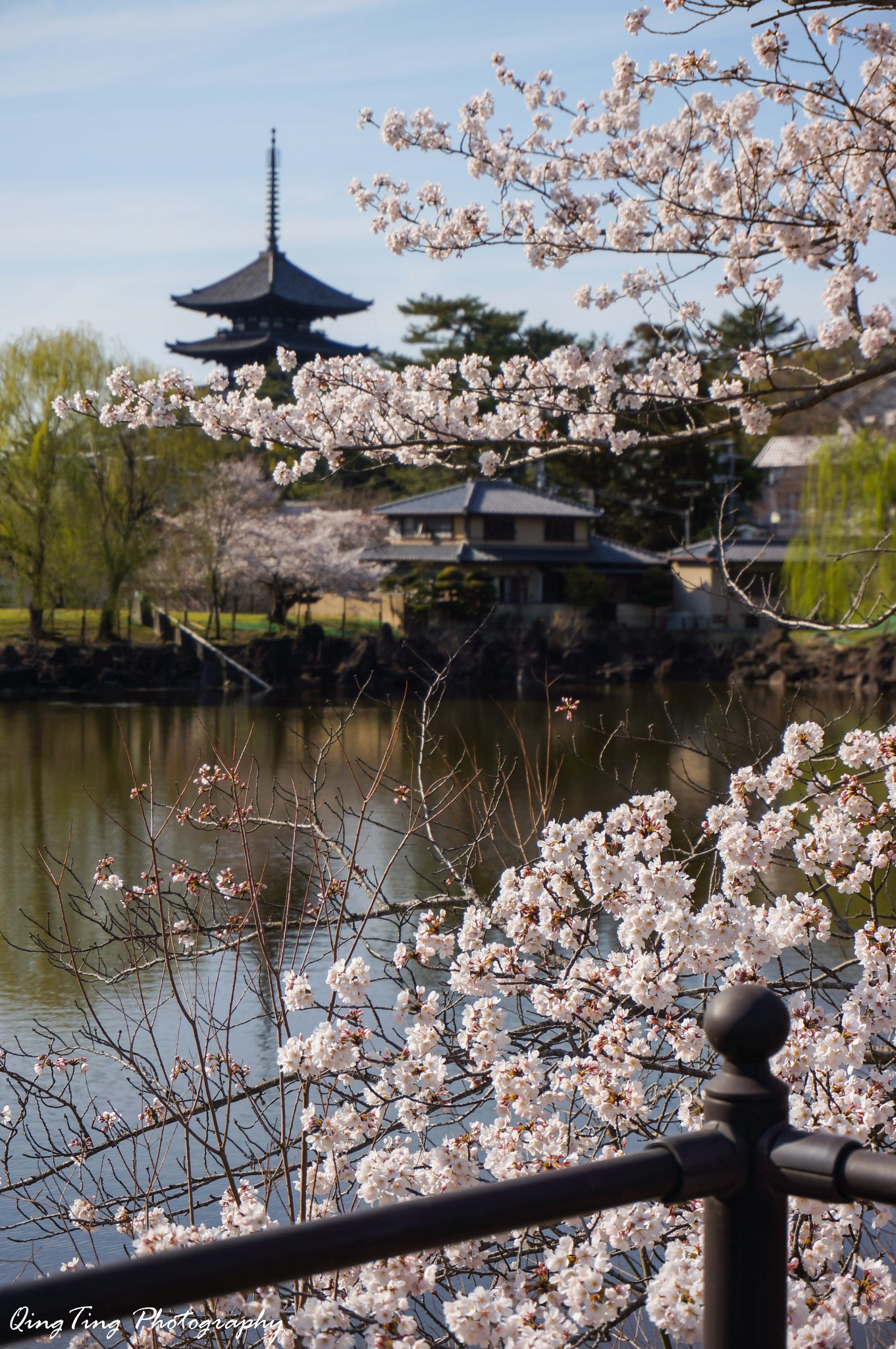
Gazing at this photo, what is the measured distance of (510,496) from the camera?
31.5 meters

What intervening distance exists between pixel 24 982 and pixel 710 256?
5.89 m

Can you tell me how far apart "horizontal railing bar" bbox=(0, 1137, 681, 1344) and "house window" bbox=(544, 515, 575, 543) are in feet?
100

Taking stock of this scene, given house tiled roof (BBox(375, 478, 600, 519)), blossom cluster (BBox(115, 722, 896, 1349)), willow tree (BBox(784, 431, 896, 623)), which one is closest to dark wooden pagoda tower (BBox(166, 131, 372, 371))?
house tiled roof (BBox(375, 478, 600, 519))

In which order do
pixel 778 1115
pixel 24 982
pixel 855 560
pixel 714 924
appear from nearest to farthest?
pixel 778 1115, pixel 714 924, pixel 24 982, pixel 855 560

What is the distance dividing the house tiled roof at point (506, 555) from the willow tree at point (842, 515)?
5741 mm

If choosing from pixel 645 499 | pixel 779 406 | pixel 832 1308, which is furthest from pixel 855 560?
pixel 832 1308

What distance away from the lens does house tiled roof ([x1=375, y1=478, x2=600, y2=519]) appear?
30.6m

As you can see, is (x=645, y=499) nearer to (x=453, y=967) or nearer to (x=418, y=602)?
(x=418, y=602)

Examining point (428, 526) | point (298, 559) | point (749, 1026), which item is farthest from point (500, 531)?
point (749, 1026)

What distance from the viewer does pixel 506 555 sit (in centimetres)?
3022

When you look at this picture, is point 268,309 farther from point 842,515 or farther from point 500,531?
point 842,515

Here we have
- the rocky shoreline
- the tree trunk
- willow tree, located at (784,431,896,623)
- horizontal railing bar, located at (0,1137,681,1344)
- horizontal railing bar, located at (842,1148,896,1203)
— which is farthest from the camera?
the tree trunk

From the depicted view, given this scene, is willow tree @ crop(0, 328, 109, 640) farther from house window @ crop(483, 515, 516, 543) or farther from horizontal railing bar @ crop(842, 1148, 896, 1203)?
horizontal railing bar @ crop(842, 1148, 896, 1203)

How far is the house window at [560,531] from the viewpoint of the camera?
103 ft
